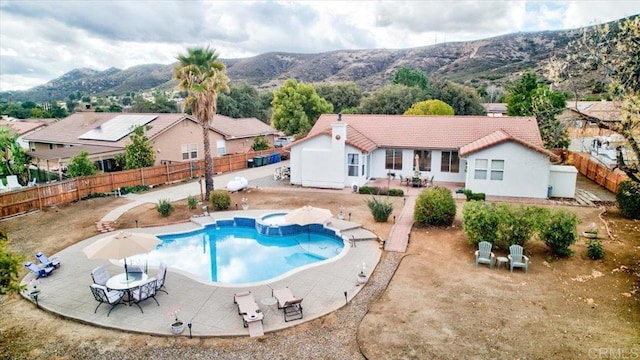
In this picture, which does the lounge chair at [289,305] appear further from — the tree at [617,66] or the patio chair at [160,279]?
the tree at [617,66]

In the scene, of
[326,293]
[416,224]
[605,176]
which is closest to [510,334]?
[326,293]

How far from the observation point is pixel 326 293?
42.0 feet

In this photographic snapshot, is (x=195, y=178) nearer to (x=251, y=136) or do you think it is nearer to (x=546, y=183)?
(x=251, y=136)

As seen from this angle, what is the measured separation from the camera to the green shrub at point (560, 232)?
14.9 m

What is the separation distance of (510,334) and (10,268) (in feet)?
38.3

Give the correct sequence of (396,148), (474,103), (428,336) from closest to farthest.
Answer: (428,336) < (396,148) < (474,103)

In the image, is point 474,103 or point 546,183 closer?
point 546,183

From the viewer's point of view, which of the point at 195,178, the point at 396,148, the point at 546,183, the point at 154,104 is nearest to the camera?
the point at 546,183

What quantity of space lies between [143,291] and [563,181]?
2459cm

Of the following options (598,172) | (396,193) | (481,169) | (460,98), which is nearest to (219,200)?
(396,193)


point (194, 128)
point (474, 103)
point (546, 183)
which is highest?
point (474, 103)

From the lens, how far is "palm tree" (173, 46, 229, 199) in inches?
920

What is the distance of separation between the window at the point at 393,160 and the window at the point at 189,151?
18.3m

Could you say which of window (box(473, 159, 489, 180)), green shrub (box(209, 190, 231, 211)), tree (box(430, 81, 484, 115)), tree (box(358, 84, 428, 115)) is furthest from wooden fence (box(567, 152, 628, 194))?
tree (box(430, 81, 484, 115))
